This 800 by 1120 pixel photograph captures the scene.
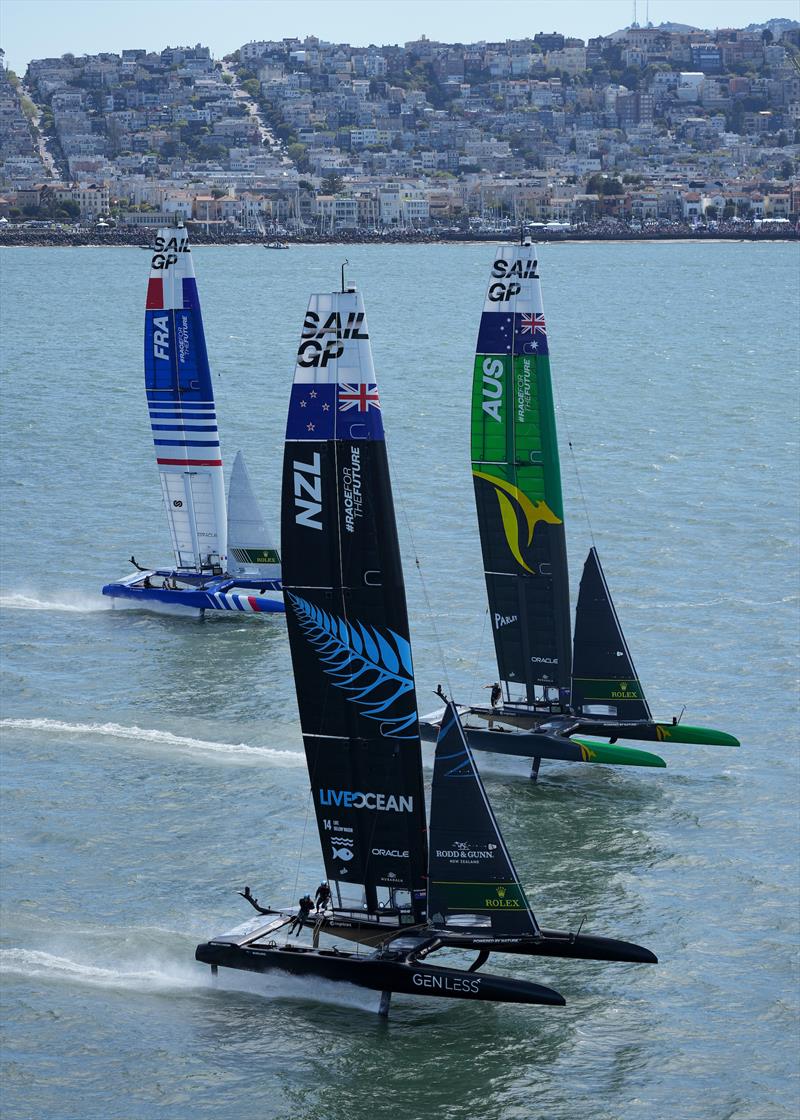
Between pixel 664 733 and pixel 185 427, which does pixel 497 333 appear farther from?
pixel 185 427

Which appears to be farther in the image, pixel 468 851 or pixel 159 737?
pixel 159 737

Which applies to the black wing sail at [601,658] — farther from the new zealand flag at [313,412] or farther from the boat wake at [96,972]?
the new zealand flag at [313,412]

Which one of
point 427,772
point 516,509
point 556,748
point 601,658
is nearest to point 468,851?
point 556,748

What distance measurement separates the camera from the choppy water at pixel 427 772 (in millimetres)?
16375

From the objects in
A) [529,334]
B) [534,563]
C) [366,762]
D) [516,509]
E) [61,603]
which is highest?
[529,334]

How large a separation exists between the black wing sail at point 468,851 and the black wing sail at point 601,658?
6.95m

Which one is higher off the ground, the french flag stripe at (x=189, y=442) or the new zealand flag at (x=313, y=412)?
the new zealand flag at (x=313, y=412)

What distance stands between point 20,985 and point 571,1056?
16.8ft

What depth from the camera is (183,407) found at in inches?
1296

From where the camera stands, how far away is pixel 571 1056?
653 inches

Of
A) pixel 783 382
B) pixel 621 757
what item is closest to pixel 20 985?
pixel 621 757

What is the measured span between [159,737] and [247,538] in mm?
7631

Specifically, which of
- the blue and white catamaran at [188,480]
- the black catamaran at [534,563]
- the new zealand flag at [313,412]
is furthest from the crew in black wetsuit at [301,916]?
the blue and white catamaran at [188,480]

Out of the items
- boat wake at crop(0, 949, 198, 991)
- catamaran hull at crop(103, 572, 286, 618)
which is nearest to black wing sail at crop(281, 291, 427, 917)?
boat wake at crop(0, 949, 198, 991)
